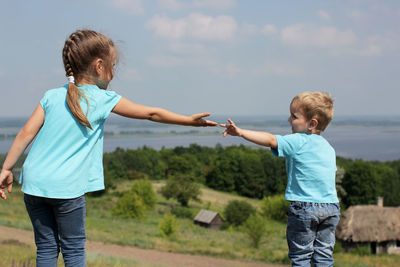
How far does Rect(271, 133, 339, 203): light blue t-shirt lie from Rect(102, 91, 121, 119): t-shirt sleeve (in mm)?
1312

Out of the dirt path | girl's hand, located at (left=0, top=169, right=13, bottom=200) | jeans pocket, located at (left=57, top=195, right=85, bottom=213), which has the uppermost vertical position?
girl's hand, located at (left=0, top=169, right=13, bottom=200)

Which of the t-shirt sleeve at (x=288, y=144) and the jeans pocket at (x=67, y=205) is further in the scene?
the t-shirt sleeve at (x=288, y=144)

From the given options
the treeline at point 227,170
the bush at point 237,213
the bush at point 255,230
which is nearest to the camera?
the bush at point 255,230

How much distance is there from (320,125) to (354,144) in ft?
299

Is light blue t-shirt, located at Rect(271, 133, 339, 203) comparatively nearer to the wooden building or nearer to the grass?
the grass

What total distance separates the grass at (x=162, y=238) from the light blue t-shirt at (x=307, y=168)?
3.58 m

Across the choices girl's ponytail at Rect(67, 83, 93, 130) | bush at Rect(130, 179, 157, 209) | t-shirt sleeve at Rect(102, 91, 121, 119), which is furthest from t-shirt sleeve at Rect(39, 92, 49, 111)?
bush at Rect(130, 179, 157, 209)

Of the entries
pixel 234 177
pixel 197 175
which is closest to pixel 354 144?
pixel 234 177

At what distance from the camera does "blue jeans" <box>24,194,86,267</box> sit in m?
2.54

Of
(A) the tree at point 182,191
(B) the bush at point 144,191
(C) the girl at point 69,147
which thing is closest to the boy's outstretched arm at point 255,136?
(C) the girl at point 69,147

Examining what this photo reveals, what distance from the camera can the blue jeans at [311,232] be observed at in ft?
9.61

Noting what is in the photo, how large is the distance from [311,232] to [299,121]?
2.95 feet

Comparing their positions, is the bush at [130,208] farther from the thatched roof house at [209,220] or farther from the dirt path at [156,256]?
the dirt path at [156,256]

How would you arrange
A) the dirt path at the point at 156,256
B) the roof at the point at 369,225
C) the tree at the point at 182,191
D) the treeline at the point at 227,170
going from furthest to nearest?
the treeline at the point at 227,170 → the tree at the point at 182,191 → the roof at the point at 369,225 → the dirt path at the point at 156,256
